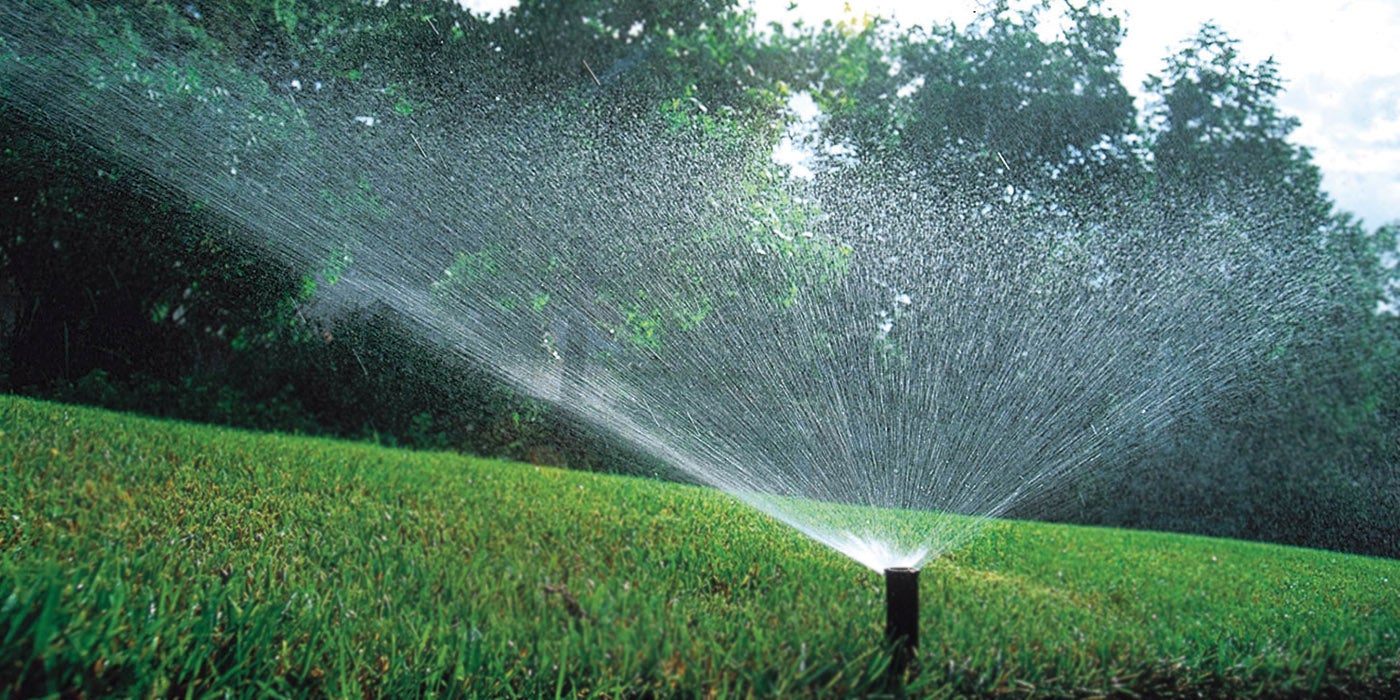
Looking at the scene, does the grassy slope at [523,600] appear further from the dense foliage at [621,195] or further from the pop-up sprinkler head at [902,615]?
the dense foliage at [621,195]

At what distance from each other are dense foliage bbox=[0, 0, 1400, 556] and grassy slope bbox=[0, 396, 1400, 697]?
3.43m

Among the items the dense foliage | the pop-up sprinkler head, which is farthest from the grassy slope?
the dense foliage

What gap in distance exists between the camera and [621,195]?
332 inches

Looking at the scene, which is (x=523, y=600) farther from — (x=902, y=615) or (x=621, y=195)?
(x=621, y=195)

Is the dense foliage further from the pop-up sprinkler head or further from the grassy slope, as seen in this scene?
the pop-up sprinkler head

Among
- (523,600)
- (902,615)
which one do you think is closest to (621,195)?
(523,600)

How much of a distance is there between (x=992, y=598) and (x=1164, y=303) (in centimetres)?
704

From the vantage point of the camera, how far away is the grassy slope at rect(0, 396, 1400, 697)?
1.76m

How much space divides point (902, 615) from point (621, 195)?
6.94 meters

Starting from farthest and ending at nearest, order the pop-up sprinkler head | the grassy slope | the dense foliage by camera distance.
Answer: the dense foliage, the pop-up sprinkler head, the grassy slope

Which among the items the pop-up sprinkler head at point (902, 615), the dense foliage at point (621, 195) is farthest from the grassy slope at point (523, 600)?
the dense foliage at point (621, 195)

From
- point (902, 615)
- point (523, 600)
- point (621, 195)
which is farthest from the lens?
point (621, 195)

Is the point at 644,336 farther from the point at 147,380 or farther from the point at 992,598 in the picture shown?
the point at 992,598

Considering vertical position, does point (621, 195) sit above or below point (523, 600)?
above
